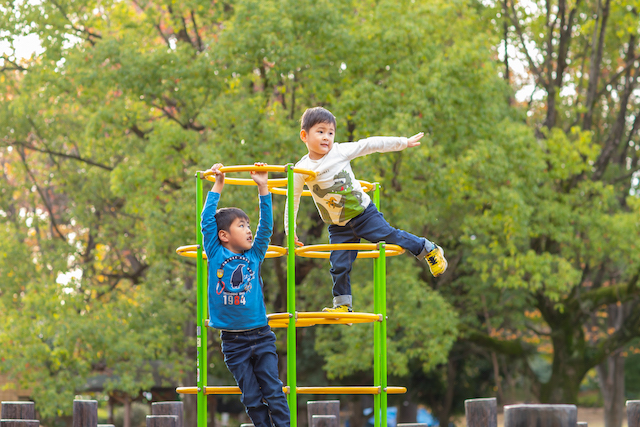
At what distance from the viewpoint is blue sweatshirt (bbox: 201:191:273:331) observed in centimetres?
422

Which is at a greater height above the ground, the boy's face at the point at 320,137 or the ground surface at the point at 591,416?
the boy's face at the point at 320,137

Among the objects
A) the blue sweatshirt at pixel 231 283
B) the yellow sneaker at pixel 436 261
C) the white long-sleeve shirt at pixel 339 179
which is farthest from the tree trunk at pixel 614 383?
the blue sweatshirt at pixel 231 283

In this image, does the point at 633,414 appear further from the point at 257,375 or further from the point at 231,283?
the point at 231,283

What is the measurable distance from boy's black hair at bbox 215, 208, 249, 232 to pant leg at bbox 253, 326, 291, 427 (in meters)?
0.66

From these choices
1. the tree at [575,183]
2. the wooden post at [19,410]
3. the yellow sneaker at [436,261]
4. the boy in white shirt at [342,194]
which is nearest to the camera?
the wooden post at [19,410]

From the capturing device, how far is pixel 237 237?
4.29 metres

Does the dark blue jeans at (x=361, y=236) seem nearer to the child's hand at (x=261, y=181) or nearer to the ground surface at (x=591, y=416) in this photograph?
the child's hand at (x=261, y=181)

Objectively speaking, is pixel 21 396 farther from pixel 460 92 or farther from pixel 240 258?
pixel 240 258

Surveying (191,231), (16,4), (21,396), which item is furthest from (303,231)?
(21,396)

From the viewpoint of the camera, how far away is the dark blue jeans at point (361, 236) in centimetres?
516

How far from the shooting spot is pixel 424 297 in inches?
524

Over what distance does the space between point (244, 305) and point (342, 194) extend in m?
1.22

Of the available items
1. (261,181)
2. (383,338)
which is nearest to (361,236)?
(383,338)

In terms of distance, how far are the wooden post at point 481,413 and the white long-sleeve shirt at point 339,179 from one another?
1.66 metres
